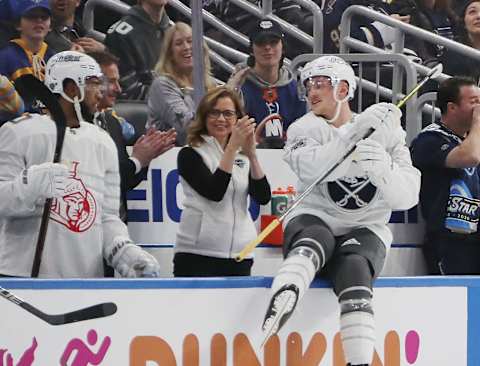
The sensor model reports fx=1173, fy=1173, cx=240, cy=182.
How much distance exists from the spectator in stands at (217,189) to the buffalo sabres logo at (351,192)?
1.43 ft

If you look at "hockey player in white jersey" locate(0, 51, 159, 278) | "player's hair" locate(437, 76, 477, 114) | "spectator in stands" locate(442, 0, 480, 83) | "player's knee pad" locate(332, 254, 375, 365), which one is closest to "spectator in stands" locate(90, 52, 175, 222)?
"hockey player in white jersey" locate(0, 51, 159, 278)

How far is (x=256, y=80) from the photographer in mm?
5504

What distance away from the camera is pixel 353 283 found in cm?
382

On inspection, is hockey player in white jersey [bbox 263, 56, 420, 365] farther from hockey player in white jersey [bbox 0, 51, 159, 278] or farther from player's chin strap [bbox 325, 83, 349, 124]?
hockey player in white jersey [bbox 0, 51, 159, 278]

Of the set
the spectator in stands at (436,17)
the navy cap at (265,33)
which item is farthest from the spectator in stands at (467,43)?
the navy cap at (265,33)

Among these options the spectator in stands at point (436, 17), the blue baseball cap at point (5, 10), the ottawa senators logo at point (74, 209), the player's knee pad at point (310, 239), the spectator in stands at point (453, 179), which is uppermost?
the spectator in stands at point (436, 17)

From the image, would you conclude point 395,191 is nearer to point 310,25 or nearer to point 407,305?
point 407,305

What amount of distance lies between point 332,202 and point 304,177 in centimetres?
14

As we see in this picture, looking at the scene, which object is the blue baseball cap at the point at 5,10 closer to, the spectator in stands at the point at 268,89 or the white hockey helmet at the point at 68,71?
the white hockey helmet at the point at 68,71

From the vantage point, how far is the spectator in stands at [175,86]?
5.21 metres

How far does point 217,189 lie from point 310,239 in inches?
24.5

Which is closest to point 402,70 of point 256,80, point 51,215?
point 256,80

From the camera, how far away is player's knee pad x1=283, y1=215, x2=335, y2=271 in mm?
3906

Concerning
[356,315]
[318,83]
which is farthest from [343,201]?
[356,315]
